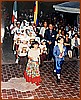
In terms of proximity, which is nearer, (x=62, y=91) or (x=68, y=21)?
(x=62, y=91)

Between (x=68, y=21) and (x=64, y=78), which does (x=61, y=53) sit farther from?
(x=68, y=21)

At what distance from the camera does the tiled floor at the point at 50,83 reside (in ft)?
24.2

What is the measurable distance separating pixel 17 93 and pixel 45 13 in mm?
10520

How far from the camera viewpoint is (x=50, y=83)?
27.3 ft

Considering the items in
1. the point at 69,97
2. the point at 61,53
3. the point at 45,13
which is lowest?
the point at 69,97

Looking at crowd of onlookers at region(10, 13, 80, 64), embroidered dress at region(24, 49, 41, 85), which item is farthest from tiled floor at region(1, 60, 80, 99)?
crowd of onlookers at region(10, 13, 80, 64)

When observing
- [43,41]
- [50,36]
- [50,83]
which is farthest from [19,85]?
[50,36]

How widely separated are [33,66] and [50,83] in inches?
30.7

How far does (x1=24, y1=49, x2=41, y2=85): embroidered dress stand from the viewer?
25.5 feet

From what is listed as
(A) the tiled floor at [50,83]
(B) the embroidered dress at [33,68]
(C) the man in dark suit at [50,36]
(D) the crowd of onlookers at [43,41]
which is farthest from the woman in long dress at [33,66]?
(C) the man in dark suit at [50,36]

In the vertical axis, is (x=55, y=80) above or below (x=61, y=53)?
below

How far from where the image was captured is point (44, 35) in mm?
10430

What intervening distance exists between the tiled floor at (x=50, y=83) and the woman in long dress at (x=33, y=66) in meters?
0.29

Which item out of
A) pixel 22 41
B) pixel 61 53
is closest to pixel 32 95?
pixel 61 53
